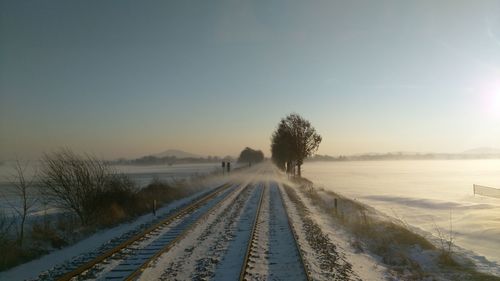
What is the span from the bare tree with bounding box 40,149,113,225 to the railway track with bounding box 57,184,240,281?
484cm

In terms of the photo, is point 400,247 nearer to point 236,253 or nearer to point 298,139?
point 236,253

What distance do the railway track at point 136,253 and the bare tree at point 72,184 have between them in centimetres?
484

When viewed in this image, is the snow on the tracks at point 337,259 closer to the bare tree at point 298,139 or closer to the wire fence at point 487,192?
the wire fence at point 487,192

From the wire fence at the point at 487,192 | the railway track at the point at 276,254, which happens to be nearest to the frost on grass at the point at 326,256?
the railway track at the point at 276,254

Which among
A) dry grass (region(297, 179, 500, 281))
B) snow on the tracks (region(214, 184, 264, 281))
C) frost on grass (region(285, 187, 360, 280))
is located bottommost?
dry grass (region(297, 179, 500, 281))

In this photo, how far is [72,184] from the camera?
A: 21.0 metres

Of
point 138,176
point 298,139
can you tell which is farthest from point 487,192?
point 138,176

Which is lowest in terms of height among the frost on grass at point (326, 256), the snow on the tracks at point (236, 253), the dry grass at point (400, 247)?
the dry grass at point (400, 247)

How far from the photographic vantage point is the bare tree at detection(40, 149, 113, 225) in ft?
66.9

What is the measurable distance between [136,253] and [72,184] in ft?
32.7

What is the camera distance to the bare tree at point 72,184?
66.9 ft

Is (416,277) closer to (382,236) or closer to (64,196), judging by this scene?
(382,236)

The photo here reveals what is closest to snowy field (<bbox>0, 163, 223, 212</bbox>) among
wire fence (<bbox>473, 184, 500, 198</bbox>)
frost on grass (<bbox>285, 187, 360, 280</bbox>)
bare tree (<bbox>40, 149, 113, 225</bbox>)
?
bare tree (<bbox>40, 149, 113, 225</bbox>)

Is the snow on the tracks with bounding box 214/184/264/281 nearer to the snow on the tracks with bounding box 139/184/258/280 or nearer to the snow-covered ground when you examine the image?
the snow on the tracks with bounding box 139/184/258/280
